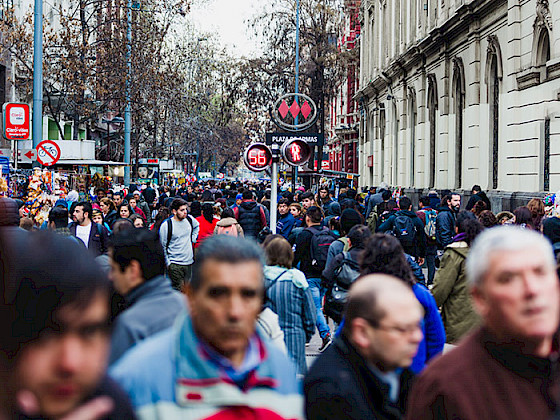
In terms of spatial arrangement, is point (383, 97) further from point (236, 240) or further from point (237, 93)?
point (236, 240)

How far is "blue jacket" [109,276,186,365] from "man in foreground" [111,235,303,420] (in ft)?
1.70

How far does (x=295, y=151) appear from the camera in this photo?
1495cm

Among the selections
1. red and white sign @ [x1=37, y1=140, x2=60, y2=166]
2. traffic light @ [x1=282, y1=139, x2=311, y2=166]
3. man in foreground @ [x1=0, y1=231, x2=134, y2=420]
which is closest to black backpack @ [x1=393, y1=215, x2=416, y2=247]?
traffic light @ [x1=282, y1=139, x2=311, y2=166]

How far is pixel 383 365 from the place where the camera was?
11.8 feet

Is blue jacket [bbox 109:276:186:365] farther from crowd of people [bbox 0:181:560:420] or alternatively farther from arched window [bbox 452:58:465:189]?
arched window [bbox 452:58:465:189]

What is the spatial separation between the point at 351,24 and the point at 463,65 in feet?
136

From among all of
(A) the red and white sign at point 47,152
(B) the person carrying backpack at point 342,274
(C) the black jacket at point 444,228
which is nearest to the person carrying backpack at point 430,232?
(C) the black jacket at point 444,228

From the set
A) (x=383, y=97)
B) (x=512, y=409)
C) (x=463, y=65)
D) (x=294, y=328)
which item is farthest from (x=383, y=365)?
(x=383, y=97)

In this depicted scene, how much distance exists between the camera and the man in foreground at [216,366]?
298 centimetres

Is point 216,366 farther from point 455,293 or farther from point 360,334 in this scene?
point 455,293

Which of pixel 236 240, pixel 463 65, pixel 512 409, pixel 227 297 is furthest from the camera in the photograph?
pixel 463 65

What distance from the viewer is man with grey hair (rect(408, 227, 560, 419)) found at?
2.77 metres

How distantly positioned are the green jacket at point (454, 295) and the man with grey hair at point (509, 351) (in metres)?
4.63

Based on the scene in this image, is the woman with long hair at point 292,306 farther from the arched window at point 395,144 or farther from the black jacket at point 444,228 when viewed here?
the arched window at point 395,144
